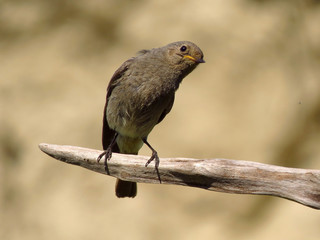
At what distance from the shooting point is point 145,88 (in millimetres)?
4469

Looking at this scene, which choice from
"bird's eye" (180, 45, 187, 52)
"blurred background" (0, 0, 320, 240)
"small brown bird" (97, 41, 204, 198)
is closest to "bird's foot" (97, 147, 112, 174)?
"small brown bird" (97, 41, 204, 198)

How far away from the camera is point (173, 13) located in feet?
22.3

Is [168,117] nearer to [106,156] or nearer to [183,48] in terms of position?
[183,48]

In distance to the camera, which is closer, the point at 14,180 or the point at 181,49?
the point at 181,49

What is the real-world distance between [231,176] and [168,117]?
10.7ft

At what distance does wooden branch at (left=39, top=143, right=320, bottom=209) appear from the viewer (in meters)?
3.40

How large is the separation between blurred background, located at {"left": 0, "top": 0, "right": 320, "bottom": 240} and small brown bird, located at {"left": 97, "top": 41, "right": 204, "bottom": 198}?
1881mm

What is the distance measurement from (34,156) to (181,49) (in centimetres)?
310

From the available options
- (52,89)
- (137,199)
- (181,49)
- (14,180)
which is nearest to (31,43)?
(52,89)

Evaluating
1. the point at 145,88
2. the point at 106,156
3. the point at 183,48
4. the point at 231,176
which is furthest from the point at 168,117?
the point at 231,176

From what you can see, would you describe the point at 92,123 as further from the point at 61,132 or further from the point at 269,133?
the point at 269,133

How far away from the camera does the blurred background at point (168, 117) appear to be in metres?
6.59

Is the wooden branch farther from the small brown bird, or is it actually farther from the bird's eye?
the bird's eye

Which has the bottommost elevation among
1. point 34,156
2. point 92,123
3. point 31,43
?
point 34,156
